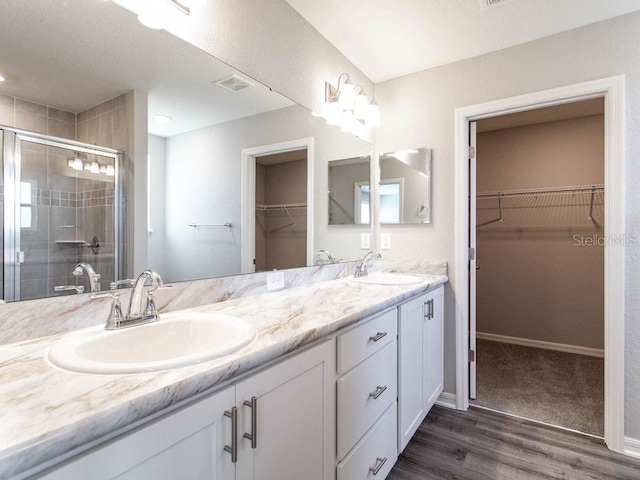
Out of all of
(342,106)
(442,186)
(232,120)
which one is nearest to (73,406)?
(232,120)

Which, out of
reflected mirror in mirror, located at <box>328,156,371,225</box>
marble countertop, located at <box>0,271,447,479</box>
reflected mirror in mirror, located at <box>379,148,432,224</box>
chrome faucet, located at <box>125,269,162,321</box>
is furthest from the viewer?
reflected mirror in mirror, located at <box>379,148,432,224</box>

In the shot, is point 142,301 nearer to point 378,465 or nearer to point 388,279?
point 378,465

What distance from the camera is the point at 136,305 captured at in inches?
40.2

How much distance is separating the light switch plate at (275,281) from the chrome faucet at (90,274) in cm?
75

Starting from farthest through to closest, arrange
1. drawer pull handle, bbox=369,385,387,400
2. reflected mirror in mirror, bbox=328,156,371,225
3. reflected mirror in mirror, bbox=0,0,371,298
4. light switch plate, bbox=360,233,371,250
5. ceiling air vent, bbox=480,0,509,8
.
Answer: light switch plate, bbox=360,233,371,250 < reflected mirror in mirror, bbox=328,156,371,225 < ceiling air vent, bbox=480,0,509,8 < drawer pull handle, bbox=369,385,387,400 < reflected mirror in mirror, bbox=0,0,371,298

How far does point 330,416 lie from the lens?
1.10 meters

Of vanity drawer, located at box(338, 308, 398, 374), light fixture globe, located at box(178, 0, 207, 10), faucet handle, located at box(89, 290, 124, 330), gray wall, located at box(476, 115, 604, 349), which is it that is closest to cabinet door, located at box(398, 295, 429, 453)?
vanity drawer, located at box(338, 308, 398, 374)

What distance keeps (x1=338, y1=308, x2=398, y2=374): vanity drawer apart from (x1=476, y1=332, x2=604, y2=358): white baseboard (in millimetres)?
2643

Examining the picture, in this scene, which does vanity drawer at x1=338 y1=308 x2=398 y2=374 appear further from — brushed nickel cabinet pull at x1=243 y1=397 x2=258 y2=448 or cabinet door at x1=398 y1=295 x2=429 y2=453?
brushed nickel cabinet pull at x1=243 y1=397 x2=258 y2=448

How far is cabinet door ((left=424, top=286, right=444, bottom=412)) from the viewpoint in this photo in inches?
75.9

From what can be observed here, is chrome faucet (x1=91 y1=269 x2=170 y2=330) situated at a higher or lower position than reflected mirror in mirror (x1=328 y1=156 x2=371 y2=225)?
lower

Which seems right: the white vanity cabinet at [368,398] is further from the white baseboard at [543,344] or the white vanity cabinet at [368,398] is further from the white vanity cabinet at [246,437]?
the white baseboard at [543,344]

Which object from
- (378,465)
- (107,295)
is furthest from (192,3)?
(378,465)

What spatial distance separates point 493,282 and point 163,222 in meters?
3.49
